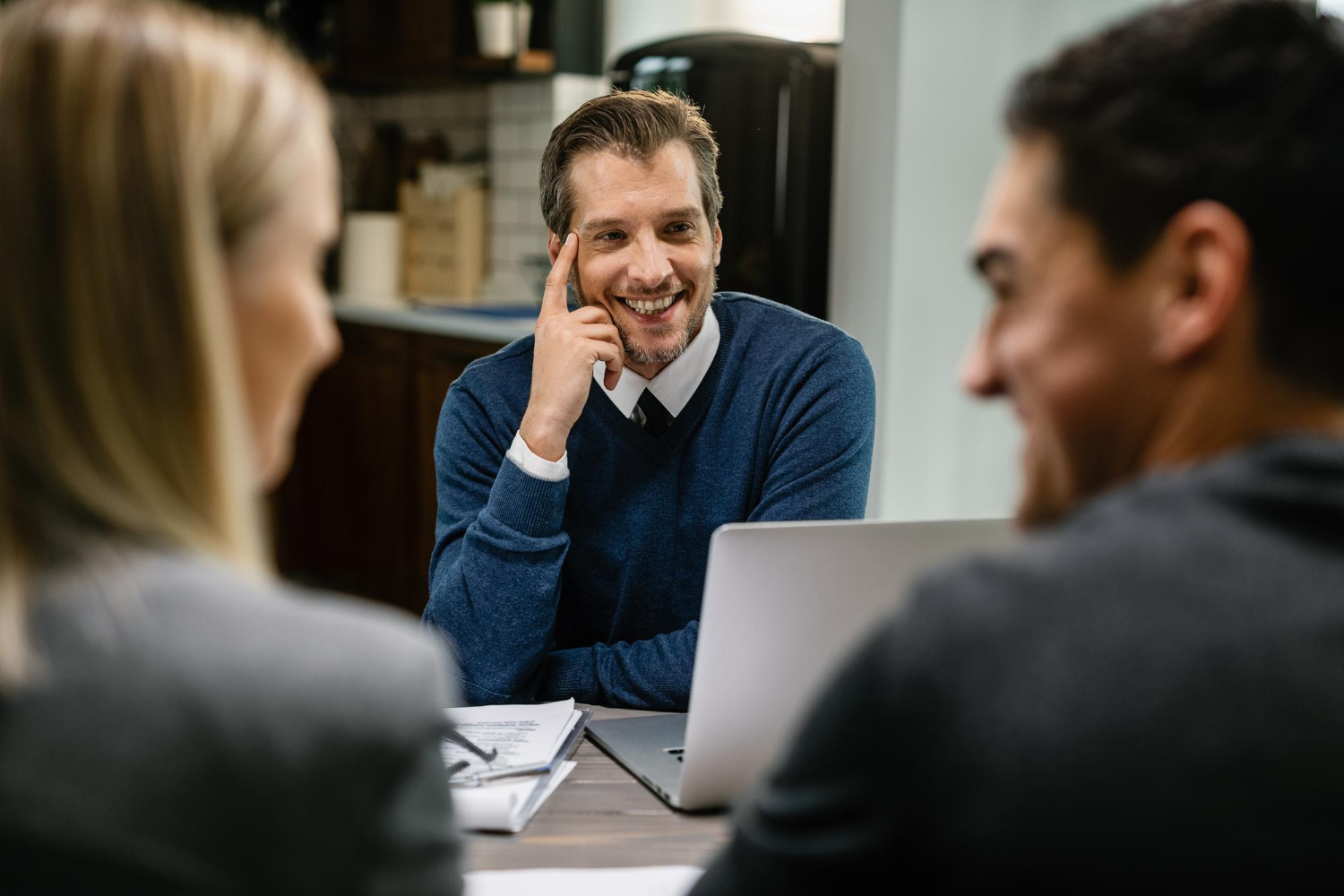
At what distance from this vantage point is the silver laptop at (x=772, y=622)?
1040 mm

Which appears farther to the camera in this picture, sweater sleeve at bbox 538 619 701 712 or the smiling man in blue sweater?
the smiling man in blue sweater

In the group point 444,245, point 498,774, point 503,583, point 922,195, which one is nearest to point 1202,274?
point 498,774

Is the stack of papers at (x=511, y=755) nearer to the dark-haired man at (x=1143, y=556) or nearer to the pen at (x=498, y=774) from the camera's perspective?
the pen at (x=498, y=774)

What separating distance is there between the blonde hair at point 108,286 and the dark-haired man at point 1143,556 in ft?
1.12

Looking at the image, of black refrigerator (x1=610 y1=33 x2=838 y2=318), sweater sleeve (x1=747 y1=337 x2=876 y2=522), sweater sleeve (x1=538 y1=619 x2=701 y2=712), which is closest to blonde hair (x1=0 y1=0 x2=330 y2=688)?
sweater sleeve (x1=538 y1=619 x2=701 y2=712)

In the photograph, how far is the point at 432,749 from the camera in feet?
2.04

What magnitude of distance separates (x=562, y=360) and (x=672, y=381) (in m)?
0.17

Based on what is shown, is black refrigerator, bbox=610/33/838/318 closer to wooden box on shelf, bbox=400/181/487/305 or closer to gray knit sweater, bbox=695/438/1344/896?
wooden box on shelf, bbox=400/181/487/305

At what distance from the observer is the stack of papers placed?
→ 105cm

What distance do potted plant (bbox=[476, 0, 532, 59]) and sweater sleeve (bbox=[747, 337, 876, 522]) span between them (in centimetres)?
276

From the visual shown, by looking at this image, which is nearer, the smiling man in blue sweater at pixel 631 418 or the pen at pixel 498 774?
the pen at pixel 498 774

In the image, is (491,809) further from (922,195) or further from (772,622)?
(922,195)

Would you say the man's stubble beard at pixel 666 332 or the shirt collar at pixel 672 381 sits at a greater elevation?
the man's stubble beard at pixel 666 332

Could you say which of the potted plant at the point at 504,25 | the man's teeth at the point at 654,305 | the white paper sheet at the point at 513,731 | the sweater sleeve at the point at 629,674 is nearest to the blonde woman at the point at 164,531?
the white paper sheet at the point at 513,731
